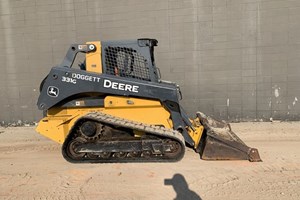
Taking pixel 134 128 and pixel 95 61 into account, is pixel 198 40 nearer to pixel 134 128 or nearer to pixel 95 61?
pixel 95 61

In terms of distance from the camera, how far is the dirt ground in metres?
3.94

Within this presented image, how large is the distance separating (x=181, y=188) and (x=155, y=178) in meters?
0.49

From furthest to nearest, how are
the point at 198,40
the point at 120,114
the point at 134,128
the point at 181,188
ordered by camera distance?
the point at 198,40 → the point at 120,114 → the point at 134,128 → the point at 181,188

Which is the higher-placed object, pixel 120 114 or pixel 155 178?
pixel 120 114

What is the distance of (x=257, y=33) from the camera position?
8172 millimetres

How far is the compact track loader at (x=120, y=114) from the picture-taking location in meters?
5.03

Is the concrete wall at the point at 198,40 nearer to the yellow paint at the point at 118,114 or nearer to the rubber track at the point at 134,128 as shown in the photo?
the yellow paint at the point at 118,114

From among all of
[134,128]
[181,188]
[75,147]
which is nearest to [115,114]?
[134,128]

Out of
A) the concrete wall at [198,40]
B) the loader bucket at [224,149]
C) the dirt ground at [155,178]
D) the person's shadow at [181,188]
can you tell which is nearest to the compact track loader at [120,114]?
the loader bucket at [224,149]

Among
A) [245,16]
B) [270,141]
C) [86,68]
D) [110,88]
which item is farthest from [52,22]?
[270,141]

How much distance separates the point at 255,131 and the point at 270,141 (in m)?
0.91

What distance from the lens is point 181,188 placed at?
411 cm

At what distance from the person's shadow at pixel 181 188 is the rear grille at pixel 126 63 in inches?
74.7

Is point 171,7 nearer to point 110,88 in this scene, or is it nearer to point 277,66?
point 277,66
